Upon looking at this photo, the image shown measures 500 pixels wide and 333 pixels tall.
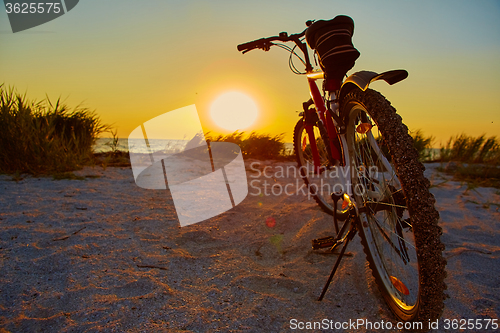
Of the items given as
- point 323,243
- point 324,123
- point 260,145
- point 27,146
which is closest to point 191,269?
point 323,243

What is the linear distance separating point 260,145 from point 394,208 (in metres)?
5.75

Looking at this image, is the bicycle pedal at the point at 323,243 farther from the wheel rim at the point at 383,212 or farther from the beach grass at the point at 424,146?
the beach grass at the point at 424,146

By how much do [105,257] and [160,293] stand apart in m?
0.68

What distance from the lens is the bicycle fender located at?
1247 millimetres

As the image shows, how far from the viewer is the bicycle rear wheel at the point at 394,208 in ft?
3.50

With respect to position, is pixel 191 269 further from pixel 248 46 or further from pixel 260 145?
pixel 260 145

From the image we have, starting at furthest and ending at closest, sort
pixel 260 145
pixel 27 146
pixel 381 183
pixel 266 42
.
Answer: pixel 260 145, pixel 27 146, pixel 266 42, pixel 381 183

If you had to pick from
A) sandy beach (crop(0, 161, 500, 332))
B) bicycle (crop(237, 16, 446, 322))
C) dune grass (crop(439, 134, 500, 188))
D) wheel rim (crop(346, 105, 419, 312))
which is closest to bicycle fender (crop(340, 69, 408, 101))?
bicycle (crop(237, 16, 446, 322))

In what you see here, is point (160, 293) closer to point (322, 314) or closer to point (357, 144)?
point (322, 314)

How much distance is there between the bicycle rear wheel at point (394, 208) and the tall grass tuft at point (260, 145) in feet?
17.0

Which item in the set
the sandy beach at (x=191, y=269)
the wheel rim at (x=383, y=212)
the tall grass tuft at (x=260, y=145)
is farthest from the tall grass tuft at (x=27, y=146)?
the wheel rim at (x=383, y=212)

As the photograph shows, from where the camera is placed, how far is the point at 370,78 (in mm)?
1340

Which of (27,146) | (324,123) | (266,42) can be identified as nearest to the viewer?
(324,123)

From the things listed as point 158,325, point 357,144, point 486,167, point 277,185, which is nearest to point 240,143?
point 277,185
